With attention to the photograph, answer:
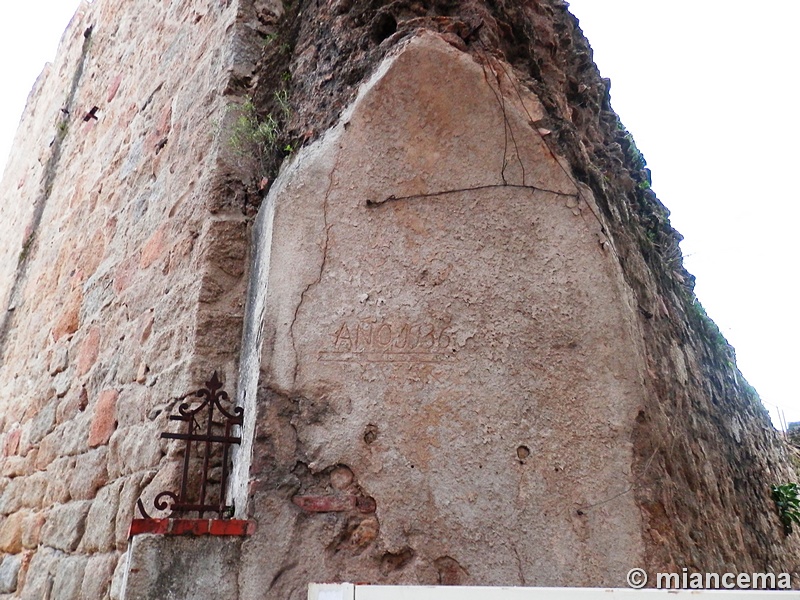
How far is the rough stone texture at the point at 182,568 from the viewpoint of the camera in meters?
1.89

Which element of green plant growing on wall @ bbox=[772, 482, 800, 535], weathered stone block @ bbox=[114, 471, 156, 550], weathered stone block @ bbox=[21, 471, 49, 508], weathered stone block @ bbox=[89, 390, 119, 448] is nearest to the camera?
weathered stone block @ bbox=[114, 471, 156, 550]

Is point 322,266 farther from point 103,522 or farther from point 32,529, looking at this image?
point 32,529

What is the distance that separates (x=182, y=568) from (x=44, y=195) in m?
4.45

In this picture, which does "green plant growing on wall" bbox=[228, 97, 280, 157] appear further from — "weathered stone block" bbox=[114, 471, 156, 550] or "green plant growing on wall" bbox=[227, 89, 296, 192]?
"weathered stone block" bbox=[114, 471, 156, 550]

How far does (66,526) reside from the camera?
298 centimetres

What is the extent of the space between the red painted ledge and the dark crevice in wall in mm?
3830

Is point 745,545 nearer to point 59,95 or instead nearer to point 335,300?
point 335,300

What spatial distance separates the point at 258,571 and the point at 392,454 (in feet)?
1.65

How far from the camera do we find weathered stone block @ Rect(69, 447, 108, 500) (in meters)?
2.83

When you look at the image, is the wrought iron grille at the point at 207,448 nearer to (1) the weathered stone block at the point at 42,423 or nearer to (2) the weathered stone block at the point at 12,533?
(1) the weathered stone block at the point at 42,423

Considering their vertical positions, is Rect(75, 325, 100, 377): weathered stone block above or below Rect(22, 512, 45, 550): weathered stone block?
above

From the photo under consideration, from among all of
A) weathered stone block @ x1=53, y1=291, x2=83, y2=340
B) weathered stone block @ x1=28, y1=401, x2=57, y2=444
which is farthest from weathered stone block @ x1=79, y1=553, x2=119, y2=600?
weathered stone block @ x1=53, y1=291, x2=83, y2=340

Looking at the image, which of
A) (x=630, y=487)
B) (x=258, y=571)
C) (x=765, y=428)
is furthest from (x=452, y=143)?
(x=765, y=428)

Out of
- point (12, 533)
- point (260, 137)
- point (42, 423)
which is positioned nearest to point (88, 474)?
point (42, 423)
